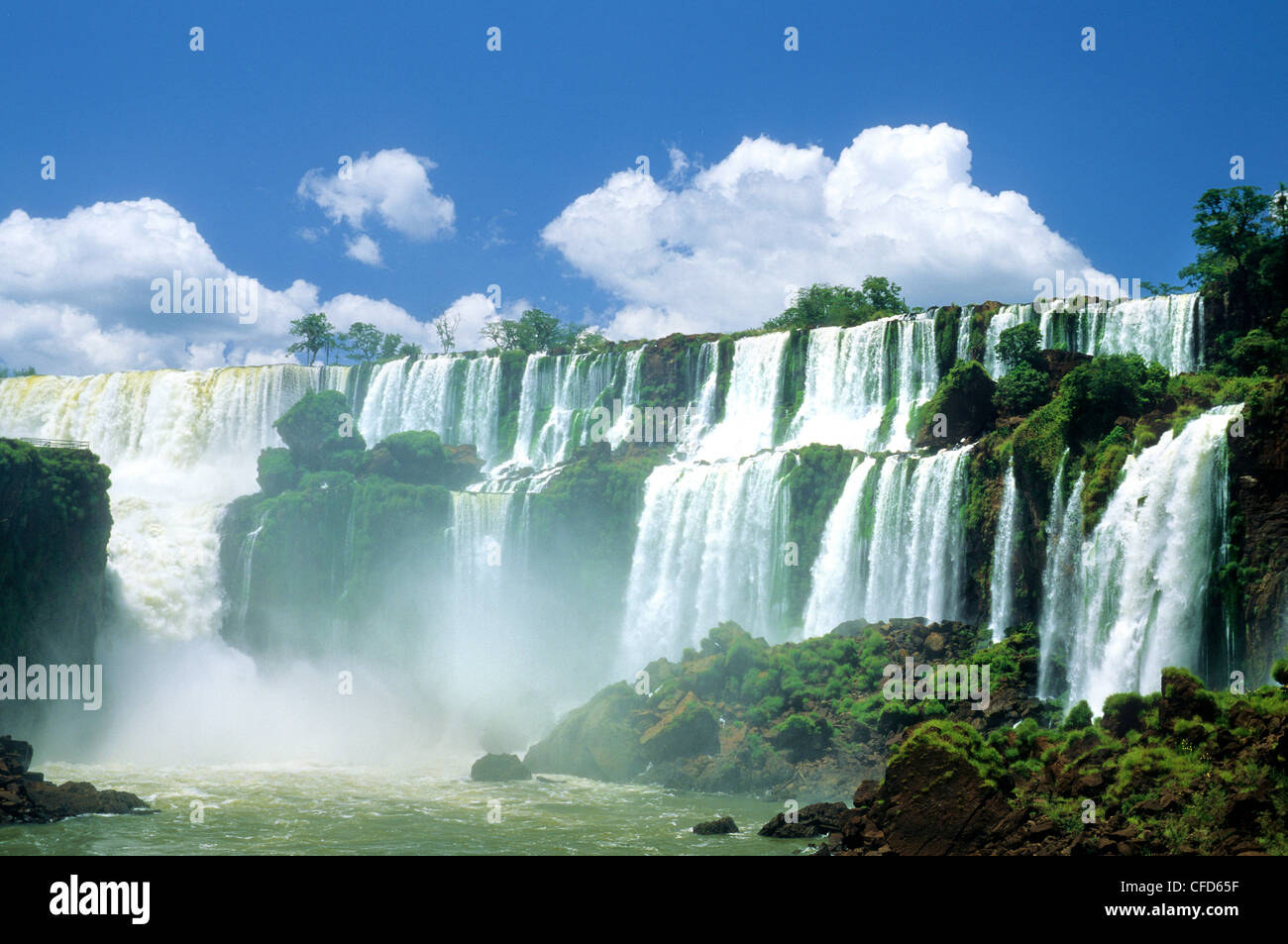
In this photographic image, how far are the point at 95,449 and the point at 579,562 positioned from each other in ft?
93.3

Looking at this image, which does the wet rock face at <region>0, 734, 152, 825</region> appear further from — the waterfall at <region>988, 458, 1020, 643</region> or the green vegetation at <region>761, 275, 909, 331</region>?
the green vegetation at <region>761, 275, 909, 331</region>

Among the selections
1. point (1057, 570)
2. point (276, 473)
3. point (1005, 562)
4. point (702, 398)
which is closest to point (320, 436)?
point (276, 473)

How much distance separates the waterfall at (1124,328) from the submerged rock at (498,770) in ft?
74.9

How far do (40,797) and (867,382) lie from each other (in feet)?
107

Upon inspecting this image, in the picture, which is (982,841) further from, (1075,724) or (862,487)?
(862,487)

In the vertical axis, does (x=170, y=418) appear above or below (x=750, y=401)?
above

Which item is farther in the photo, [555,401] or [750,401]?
[555,401]

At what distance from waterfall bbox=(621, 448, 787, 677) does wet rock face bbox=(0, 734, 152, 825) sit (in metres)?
19.3

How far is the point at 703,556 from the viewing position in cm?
3850

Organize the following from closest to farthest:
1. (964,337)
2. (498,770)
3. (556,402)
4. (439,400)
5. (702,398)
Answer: (498,770) → (964,337) → (702,398) → (556,402) → (439,400)

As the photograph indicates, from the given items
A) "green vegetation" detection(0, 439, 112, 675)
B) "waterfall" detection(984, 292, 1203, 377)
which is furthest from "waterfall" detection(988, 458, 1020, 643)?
"green vegetation" detection(0, 439, 112, 675)

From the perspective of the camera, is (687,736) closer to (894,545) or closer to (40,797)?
(894,545)
